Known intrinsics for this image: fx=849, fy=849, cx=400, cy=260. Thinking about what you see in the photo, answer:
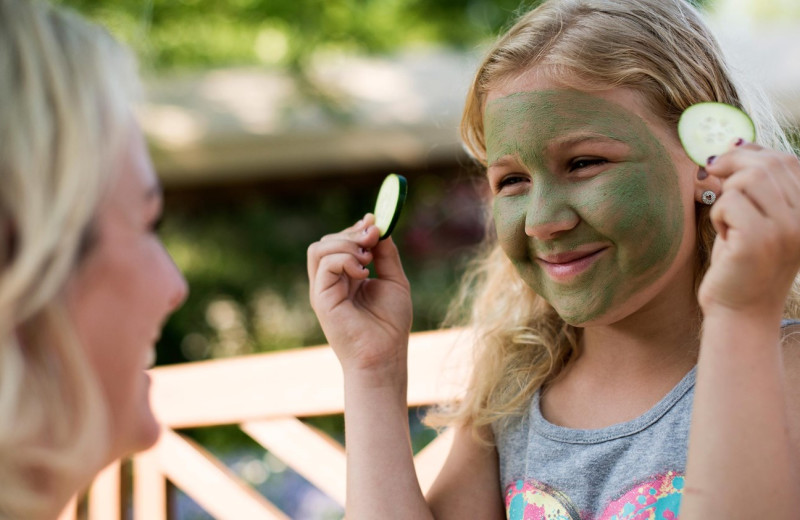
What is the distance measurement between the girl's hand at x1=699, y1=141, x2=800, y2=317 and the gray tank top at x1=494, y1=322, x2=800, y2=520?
0.46 m

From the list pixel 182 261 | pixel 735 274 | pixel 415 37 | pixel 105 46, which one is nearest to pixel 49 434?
pixel 105 46

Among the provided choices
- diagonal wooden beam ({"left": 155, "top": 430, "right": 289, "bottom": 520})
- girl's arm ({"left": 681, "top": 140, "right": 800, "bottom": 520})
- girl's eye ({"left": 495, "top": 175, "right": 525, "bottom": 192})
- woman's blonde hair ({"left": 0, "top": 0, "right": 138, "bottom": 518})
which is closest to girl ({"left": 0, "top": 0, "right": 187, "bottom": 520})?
woman's blonde hair ({"left": 0, "top": 0, "right": 138, "bottom": 518})

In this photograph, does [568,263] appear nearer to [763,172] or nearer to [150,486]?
[763,172]

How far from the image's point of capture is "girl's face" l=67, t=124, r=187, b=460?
1340mm

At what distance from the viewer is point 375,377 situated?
7.04 feet

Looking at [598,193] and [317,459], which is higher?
[598,193]

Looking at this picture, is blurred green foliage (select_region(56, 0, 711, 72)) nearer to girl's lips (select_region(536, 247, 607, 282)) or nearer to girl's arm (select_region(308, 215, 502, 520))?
girl's arm (select_region(308, 215, 502, 520))

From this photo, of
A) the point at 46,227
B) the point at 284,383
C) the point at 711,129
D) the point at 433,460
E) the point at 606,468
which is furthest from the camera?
the point at 284,383

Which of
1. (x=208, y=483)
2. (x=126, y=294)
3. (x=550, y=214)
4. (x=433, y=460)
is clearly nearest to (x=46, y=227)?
→ (x=126, y=294)

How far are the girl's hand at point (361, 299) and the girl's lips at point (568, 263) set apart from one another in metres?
0.48

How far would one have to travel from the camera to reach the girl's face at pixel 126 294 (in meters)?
1.34

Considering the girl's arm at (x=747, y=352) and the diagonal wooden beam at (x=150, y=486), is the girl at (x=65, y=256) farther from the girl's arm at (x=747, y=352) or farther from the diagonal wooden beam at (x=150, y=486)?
the diagonal wooden beam at (x=150, y=486)

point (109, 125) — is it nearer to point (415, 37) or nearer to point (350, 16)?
point (350, 16)

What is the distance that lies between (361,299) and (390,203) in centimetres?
28
